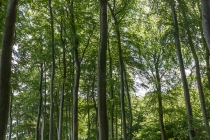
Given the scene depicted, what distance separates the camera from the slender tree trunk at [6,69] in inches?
219

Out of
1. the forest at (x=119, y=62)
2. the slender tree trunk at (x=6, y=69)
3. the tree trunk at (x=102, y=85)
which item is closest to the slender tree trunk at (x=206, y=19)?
the tree trunk at (x=102, y=85)

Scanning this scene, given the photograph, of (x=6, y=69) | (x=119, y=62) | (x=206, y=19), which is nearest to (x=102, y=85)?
(x=6, y=69)

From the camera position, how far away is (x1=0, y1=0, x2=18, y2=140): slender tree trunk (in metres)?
5.57

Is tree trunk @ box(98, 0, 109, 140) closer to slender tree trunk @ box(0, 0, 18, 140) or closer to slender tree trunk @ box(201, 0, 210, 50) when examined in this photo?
slender tree trunk @ box(0, 0, 18, 140)

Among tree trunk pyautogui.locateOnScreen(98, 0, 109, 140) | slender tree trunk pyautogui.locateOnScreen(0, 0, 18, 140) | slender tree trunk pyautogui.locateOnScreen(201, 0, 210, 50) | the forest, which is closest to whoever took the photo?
slender tree trunk pyautogui.locateOnScreen(201, 0, 210, 50)

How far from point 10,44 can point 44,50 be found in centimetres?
1191

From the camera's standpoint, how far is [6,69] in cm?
589

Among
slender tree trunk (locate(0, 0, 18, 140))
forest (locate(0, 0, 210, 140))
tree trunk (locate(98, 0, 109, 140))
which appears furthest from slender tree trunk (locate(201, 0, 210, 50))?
forest (locate(0, 0, 210, 140))

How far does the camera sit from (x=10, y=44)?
6.15 meters

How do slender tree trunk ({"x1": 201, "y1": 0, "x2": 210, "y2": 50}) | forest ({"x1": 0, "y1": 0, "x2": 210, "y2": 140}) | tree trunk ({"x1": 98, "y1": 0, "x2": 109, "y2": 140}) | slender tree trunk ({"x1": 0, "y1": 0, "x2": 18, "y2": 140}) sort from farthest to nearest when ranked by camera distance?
Result: forest ({"x1": 0, "y1": 0, "x2": 210, "y2": 140}) → tree trunk ({"x1": 98, "y1": 0, "x2": 109, "y2": 140}) → slender tree trunk ({"x1": 0, "y1": 0, "x2": 18, "y2": 140}) → slender tree trunk ({"x1": 201, "y1": 0, "x2": 210, "y2": 50})

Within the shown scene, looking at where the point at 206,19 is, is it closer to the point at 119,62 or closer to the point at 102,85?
the point at 102,85

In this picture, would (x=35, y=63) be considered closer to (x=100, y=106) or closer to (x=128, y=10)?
(x=128, y=10)

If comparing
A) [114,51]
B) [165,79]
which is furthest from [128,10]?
[165,79]

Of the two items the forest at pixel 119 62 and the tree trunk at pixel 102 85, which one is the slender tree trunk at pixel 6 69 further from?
the forest at pixel 119 62
